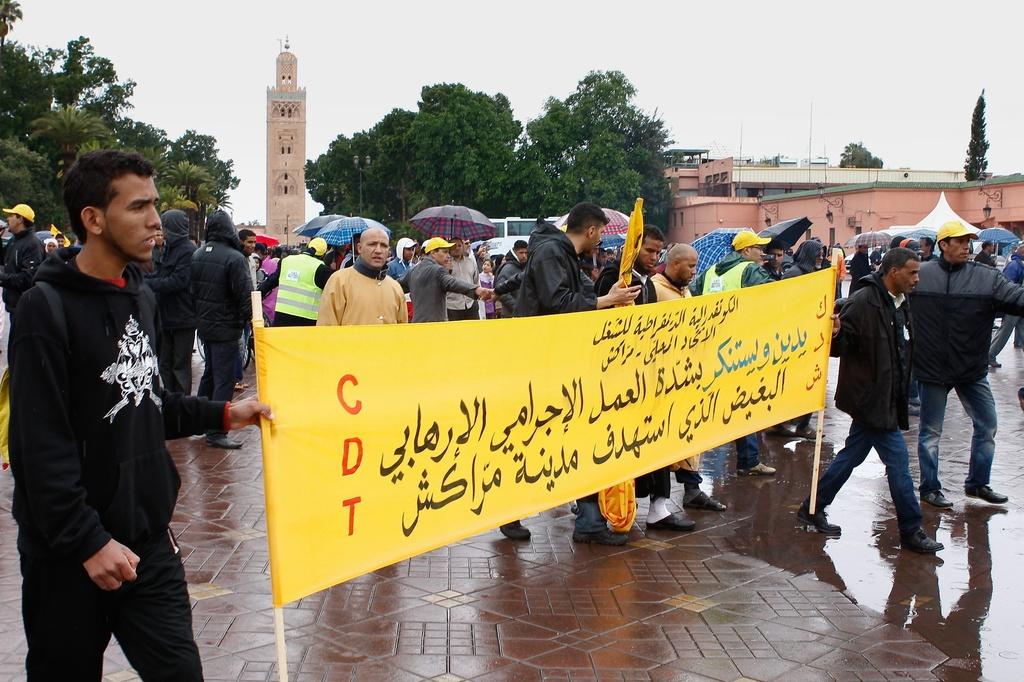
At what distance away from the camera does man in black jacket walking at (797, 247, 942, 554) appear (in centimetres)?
611

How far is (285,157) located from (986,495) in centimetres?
13158

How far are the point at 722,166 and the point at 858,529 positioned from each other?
73573mm

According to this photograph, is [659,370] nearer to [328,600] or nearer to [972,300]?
[328,600]

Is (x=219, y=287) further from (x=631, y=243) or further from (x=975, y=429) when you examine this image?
(x=975, y=429)

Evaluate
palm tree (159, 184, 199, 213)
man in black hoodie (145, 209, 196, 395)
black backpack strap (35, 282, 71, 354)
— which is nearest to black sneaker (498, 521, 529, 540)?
man in black hoodie (145, 209, 196, 395)

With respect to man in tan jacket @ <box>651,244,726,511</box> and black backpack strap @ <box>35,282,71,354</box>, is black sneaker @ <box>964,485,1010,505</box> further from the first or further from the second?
black backpack strap @ <box>35,282,71,354</box>

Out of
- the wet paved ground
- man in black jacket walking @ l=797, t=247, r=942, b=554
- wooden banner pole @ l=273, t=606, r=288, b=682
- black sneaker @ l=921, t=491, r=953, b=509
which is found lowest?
the wet paved ground

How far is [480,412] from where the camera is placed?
4227mm

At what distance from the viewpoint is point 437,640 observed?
4555 millimetres

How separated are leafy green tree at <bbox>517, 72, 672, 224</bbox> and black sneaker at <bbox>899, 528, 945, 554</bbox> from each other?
57730 millimetres

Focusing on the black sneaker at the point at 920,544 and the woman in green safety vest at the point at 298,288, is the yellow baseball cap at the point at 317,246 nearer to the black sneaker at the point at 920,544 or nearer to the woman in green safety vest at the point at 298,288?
the woman in green safety vest at the point at 298,288

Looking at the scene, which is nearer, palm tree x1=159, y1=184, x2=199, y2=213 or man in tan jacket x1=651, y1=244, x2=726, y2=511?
man in tan jacket x1=651, y1=244, x2=726, y2=511

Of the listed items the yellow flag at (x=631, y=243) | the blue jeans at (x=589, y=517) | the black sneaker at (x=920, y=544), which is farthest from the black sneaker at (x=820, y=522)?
the yellow flag at (x=631, y=243)

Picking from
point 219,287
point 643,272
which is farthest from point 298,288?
point 643,272
